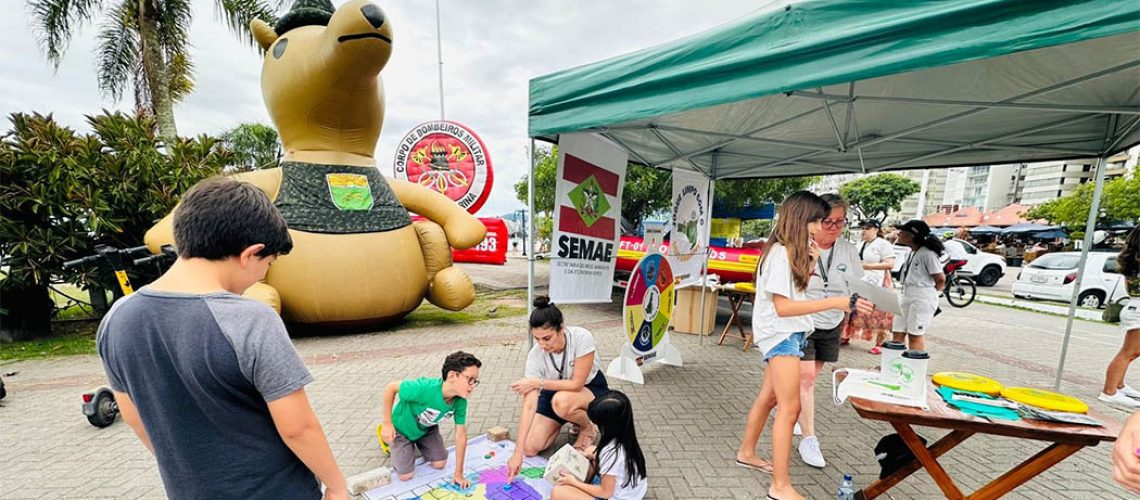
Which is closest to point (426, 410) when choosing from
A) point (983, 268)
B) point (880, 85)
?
point (880, 85)

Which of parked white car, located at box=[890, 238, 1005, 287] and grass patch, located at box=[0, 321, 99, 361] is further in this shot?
parked white car, located at box=[890, 238, 1005, 287]

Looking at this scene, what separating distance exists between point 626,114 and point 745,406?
294cm

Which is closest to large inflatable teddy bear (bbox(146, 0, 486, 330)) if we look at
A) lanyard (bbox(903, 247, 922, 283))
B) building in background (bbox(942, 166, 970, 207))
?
lanyard (bbox(903, 247, 922, 283))

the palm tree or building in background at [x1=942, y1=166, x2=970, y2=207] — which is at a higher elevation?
building in background at [x1=942, y1=166, x2=970, y2=207]

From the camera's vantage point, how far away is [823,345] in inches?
121

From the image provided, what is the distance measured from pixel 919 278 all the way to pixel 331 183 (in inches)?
272

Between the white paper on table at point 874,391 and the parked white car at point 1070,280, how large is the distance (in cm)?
1273

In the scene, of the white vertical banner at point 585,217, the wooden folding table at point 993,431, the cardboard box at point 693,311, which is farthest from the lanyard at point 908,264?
the white vertical banner at point 585,217

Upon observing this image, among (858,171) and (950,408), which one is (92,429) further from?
(858,171)

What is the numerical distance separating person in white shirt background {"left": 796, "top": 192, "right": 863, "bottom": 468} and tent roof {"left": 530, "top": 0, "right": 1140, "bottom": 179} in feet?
2.68

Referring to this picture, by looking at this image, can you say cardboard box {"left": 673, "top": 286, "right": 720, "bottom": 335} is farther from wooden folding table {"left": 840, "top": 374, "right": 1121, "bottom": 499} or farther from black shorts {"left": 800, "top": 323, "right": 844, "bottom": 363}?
wooden folding table {"left": 840, "top": 374, "right": 1121, "bottom": 499}

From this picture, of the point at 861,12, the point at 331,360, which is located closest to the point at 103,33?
the point at 331,360

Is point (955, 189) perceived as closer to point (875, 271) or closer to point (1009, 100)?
point (875, 271)

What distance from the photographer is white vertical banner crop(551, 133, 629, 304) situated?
320 centimetres
